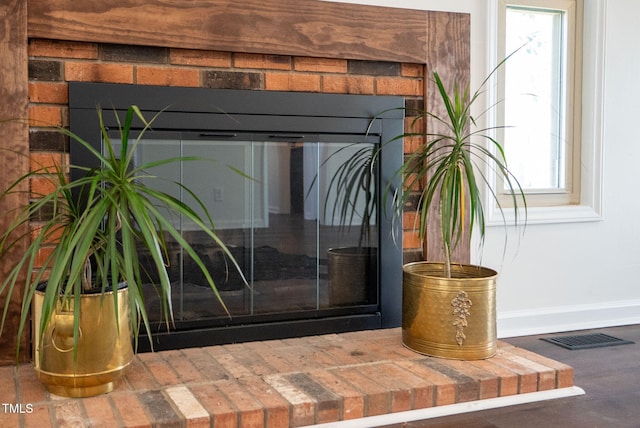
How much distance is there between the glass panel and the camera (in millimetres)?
3555

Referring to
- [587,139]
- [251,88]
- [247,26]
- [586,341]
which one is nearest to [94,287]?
[251,88]

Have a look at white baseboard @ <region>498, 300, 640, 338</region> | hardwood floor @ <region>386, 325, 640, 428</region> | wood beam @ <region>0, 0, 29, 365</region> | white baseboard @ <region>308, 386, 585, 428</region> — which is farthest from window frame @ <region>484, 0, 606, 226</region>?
wood beam @ <region>0, 0, 29, 365</region>

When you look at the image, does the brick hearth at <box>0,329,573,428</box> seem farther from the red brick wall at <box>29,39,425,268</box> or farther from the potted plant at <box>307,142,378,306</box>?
the red brick wall at <box>29,39,425,268</box>

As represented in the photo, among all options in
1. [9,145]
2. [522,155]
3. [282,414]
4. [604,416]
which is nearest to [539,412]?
[604,416]

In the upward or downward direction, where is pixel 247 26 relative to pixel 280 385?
upward

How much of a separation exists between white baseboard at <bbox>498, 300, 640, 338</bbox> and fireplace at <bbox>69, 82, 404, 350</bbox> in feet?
2.16

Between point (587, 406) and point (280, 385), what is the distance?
102 centimetres

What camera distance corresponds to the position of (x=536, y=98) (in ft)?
11.9

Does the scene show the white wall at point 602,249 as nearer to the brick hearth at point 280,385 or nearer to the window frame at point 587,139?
the window frame at point 587,139

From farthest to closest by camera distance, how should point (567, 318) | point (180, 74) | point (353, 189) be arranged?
point (567, 318) → point (353, 189) → point (180, 74)

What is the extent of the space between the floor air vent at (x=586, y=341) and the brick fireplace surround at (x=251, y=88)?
0.61 m

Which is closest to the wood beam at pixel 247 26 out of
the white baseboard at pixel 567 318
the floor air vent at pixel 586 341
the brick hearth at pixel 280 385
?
the brick hearth at pixel 280 385

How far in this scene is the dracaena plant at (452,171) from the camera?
105 inches

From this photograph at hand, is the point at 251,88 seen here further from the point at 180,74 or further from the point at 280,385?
the point at 280,385
